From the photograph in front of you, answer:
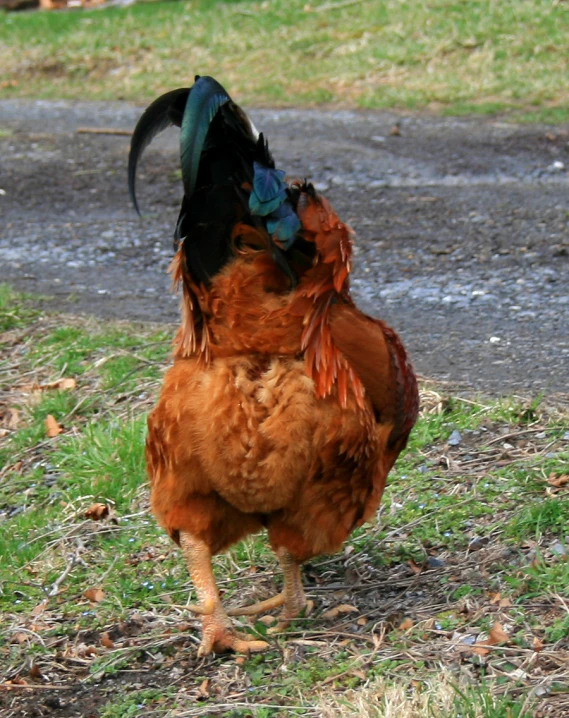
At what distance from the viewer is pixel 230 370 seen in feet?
11.7

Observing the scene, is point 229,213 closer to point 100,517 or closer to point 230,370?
point 230,370

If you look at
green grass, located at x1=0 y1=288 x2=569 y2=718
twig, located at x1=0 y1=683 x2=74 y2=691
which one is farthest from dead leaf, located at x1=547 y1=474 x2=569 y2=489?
twig, located at x1=0 y1=683 x2=74 y2=691

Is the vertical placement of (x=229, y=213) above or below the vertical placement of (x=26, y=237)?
above

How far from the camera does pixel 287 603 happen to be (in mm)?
4023

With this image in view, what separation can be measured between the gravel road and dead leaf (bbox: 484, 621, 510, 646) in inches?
73.9

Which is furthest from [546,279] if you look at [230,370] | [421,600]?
[230,370]

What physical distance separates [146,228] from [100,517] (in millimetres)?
4001

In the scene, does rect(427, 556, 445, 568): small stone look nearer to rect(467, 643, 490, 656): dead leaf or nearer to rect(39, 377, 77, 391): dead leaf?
rect(467, 643, 490, 656): dead leaf

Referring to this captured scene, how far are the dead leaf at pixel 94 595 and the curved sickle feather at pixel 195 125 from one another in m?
1.85

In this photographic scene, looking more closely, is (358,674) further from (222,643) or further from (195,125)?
(195,125)

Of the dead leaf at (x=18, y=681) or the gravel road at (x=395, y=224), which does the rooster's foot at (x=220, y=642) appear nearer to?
the dead leaf at (x=18, y=681)

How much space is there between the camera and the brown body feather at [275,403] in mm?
3502

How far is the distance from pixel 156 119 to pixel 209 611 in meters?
1.82

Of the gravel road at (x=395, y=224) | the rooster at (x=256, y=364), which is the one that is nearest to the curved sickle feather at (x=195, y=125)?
the rooster at (x=256, y=364)
